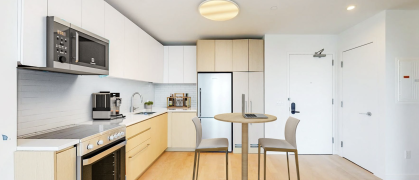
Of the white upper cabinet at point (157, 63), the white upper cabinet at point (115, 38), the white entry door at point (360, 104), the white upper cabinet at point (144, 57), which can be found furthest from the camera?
the white upper cabinet at point (157, 63)

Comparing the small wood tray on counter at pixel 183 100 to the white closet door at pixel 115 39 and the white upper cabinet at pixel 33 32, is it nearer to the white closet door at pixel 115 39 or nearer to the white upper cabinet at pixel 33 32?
the white closet door at pixel 115 39

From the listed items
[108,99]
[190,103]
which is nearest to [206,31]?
[190,103]

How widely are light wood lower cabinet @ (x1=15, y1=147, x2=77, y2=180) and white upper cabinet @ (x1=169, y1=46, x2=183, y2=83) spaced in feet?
9.90

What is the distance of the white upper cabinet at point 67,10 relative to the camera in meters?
1.51

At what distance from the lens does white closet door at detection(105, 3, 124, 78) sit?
2.26m

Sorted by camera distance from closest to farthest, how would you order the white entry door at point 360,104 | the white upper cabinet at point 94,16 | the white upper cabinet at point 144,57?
the white upper cabinet at point 94,16 → the white entry door at point 360,104 → the white upper cabinet at point 144,57

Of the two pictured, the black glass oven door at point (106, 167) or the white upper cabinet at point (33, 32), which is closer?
the white upper cabinet at point (33, 32)

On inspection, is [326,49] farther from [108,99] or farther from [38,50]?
[38,50]

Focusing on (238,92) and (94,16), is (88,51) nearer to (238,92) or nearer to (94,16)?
(94,16)

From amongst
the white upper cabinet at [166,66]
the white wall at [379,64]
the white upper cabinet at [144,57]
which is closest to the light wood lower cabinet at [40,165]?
the white upper cabinet at [144,57]

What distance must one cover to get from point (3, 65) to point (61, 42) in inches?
14.7

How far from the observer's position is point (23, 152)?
130 centimetres

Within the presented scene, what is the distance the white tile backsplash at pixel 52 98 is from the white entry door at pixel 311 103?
3478 millimetres

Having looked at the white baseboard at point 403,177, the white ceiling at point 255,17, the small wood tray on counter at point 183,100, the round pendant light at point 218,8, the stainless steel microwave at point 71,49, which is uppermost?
the white ceiling at point 255,17
